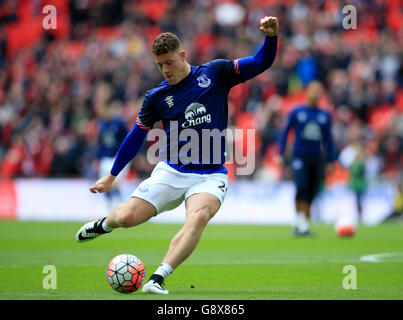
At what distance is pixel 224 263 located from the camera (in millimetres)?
10383

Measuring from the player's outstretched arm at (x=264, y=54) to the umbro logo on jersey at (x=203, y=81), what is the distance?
34 cm

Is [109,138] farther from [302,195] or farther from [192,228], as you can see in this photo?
[192,228]

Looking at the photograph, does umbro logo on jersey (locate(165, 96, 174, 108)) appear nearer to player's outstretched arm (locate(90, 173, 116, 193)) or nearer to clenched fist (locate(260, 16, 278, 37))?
player's outstretched arm (locate(90, 173, 116, 193))

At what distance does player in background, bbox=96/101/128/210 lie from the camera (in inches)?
757

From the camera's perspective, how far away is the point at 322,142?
15.3m

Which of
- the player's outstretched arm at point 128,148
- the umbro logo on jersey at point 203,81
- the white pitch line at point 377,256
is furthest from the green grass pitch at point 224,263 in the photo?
the umbro logo on jersey at point 203,81

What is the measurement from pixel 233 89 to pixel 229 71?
15844 millimetres

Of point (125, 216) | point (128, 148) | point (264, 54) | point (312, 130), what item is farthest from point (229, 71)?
point (312, 130)

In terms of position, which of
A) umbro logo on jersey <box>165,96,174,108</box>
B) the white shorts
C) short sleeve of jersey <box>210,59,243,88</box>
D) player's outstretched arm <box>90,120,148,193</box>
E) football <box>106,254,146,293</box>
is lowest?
football <box>106,254,146,293</box>

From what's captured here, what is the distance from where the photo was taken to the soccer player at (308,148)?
14984mm

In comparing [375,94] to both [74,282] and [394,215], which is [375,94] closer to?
[394,215]

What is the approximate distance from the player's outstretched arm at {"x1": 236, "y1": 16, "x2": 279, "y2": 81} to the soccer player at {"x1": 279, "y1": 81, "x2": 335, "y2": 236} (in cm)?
727

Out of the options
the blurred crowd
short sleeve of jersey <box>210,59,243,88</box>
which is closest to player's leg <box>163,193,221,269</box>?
short sleeve of jersey <box>210,59,243,88</box>
